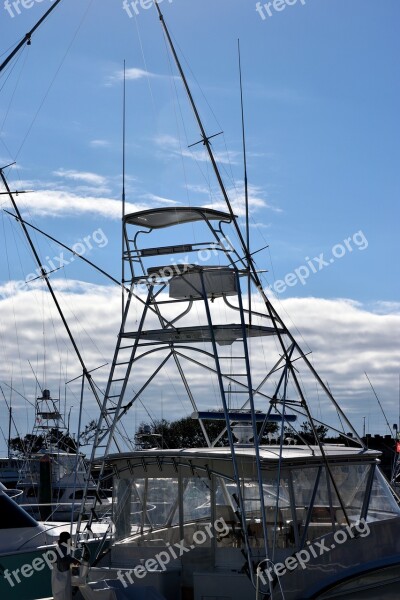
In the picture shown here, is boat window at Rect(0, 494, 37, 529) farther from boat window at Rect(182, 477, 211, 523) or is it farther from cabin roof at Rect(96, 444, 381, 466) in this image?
boat window at Rect(182, 477, 211, 523)

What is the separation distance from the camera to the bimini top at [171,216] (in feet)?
50.6

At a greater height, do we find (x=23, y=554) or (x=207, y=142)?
(x=207, y=142)

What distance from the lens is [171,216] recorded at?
15734 mm

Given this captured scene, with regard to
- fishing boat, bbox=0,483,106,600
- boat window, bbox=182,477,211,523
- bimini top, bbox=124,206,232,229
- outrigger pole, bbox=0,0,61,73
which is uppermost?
outrigger pole, bbox=0,0,61,73

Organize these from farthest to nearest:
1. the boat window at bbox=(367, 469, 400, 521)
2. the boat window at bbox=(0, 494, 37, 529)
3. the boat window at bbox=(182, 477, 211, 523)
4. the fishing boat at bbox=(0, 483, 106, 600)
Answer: the boat window at bbox=(0, 494, 37, 529) < the fishing boat at bbox=(0, 483, 106, 600) < the boat window at bbox=(367, 469, 400, 521) < the boat window at bbox=(182, 477, 211, 523)

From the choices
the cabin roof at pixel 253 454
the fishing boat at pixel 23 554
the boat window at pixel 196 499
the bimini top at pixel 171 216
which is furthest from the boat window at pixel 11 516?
the bimini top at pixel 171 216

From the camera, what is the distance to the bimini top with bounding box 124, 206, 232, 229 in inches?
607

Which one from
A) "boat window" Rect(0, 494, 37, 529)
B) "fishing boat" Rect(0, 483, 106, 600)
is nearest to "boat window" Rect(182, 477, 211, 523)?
"fishing boat" Rect(0, 483, 106, 600)

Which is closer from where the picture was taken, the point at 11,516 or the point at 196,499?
the point at 196,499

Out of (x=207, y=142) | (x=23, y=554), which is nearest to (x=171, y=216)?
(x=207, y=142)

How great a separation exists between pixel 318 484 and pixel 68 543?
3.94 m

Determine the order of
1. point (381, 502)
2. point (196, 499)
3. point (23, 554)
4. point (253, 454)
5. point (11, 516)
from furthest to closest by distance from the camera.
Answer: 1. point (11, 516)
2. point (23, 554)
3. point (381, 502)
4. point (196, 499)
5. point (253, 454)

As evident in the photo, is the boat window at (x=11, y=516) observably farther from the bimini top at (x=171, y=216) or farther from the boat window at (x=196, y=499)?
the bimini top at (x=171, y=216)

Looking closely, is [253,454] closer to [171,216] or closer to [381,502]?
[381,502]
